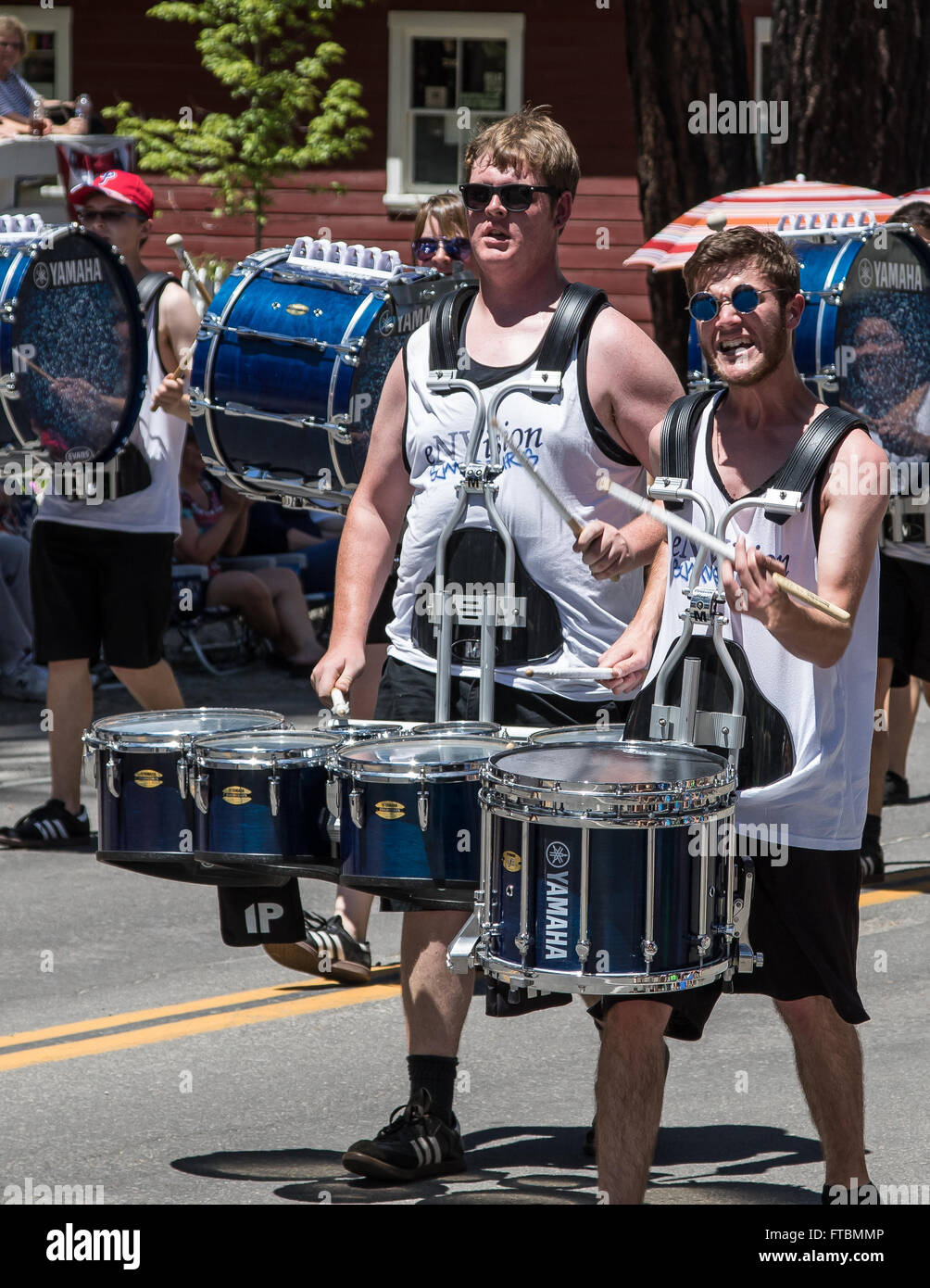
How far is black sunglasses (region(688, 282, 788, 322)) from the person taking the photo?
12.3 feet

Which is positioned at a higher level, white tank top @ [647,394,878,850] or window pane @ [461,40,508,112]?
window pane @ [461,40,508,112]

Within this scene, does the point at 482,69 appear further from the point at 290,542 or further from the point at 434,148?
the point at 290,542

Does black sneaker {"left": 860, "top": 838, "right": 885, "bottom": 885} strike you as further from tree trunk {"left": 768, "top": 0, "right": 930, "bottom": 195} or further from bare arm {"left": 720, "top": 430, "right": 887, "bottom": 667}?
tree trunk {"left": 768, "top": 0, "right": 930, "bottom": 195}

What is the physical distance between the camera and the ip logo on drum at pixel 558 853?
3.46 metres

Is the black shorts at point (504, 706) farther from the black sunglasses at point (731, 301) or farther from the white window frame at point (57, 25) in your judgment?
the white window frame at point (57, 25)

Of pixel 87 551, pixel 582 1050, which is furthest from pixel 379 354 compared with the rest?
pixel 582 1050

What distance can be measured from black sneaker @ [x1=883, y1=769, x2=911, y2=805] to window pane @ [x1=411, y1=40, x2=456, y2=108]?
11.9 metres

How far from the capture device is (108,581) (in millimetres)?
7582

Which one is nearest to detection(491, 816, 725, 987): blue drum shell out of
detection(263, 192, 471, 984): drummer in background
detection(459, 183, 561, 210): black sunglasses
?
detection(459, 183, 561, 210): black sunglasses

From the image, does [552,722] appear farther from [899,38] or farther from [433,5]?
[433,5]

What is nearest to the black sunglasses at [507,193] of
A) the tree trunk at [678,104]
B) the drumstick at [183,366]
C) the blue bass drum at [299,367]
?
the blue bass drum at [299,367]

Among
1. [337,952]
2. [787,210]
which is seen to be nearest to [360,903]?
[337,952]
